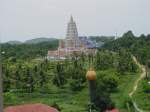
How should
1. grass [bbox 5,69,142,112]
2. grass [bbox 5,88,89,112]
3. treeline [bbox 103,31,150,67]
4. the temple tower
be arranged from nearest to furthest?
Result: grass [bbox 5,69,142,112]
grass [bbox 5,88,89,112]
treeline [bbox 103,31,150,67]
the temple tower

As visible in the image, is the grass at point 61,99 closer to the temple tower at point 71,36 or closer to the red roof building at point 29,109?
the red roof building at point 29,109

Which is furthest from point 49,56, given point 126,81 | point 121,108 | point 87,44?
point 121,108

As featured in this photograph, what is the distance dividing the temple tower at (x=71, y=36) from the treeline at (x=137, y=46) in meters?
4.70

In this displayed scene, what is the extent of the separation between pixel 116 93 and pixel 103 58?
10.7 m

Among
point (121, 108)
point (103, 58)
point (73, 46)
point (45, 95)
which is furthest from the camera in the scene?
point (73, 46)

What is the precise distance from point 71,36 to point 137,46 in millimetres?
10717

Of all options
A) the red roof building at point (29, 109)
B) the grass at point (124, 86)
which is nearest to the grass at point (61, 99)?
the grass at point (124, 86)

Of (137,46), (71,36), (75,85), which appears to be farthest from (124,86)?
(71,36)

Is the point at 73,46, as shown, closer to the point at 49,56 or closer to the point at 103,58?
the point at 49,56

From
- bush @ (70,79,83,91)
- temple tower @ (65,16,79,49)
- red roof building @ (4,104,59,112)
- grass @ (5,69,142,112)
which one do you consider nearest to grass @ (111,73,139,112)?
grass @ (5,69,142,112)

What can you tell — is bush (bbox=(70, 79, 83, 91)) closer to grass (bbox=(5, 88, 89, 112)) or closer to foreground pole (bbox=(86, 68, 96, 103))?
grass (bbox=(5, 88, 89, 112))

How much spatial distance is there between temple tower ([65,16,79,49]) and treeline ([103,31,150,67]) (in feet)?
15.4

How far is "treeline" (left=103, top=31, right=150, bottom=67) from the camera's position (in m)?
35.2

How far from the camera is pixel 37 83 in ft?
80.2
